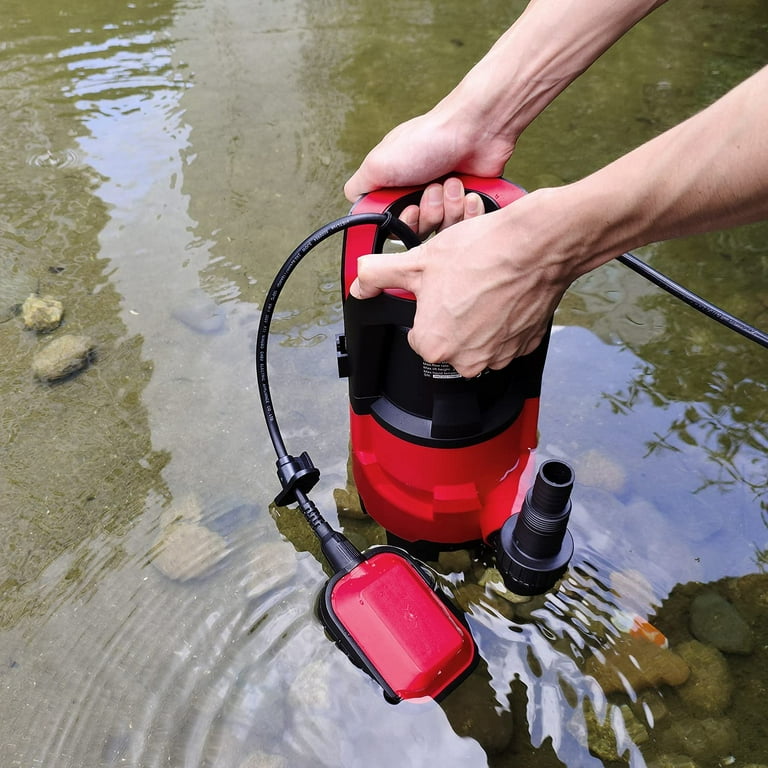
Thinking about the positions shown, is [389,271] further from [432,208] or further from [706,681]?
[706,681]

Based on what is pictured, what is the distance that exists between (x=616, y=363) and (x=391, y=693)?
3.17 feet

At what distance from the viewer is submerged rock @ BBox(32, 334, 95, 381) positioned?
1.59 m

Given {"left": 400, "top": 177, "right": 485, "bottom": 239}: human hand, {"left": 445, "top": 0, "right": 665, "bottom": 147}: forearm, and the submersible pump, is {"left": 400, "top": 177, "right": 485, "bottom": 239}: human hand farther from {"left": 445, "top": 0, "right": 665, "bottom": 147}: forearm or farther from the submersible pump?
{"left": 445, "top": 0, "right": 665, "bottom": 147}: forearm

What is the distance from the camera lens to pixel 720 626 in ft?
3.97

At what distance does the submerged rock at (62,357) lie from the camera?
1586 millimetres

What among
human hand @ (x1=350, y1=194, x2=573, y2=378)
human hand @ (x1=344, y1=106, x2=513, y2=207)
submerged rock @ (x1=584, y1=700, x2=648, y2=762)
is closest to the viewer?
human hand @ (x1=350, y1=194, x2=573, y2=378)

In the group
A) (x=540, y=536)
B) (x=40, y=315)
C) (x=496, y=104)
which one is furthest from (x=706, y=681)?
(x=40, y=315)

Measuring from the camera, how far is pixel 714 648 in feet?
3.91

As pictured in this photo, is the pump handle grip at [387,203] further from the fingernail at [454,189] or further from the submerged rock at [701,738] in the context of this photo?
the submerged rock at [701,738]

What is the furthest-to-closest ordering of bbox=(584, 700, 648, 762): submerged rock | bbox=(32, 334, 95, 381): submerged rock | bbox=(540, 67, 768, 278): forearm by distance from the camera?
bbox=(32, 334, 95, 381): submerged rock
bbox=(584, 700, 648, 762): submerged rock
bbox=(540, 67, 768, 278): forearm

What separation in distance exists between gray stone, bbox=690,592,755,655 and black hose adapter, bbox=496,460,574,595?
362 mm

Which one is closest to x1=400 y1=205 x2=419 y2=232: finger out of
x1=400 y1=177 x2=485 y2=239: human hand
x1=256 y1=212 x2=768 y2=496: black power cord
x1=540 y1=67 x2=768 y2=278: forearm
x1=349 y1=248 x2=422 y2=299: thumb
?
x1=400 y1=177 x2=485 y2=239: human hand

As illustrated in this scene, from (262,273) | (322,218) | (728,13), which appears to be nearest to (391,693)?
(262,273)

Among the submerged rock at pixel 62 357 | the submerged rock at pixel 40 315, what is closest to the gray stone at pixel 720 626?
the submerged rock at pixel 62 357
